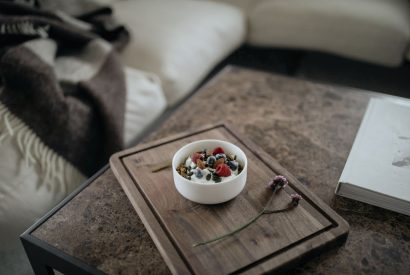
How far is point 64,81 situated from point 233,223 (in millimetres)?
659

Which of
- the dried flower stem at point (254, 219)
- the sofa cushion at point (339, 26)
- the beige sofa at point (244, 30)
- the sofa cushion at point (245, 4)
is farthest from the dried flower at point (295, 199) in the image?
the sofa cushion at point (245, 4)

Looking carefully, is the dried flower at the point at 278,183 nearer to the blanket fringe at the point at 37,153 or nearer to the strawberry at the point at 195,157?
the strawberry at the point at 195,157

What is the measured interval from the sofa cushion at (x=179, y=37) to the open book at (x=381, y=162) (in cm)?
60

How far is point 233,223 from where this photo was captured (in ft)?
1.74

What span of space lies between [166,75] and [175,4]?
51 centimetres

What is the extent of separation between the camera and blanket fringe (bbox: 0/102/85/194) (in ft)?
2.64

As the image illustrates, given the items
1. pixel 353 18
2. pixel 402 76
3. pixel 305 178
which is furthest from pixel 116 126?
pixel 402 76

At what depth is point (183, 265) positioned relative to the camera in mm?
476

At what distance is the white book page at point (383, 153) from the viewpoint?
0.60 meters

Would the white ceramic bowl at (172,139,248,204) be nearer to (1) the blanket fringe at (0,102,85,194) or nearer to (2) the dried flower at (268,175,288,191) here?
(2) the dried flower at (268,175,288,191)

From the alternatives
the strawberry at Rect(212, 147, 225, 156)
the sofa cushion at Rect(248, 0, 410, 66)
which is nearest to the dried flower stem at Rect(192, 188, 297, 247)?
the strawberry at Rect(212, 147, 225, 156)

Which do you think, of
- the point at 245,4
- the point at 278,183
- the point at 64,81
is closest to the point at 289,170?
the point at 278,183

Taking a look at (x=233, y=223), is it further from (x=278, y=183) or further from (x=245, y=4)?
(x=245, y=4)

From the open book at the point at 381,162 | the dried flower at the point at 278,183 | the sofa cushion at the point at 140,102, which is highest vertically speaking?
the dried flower at the point at 278,183
